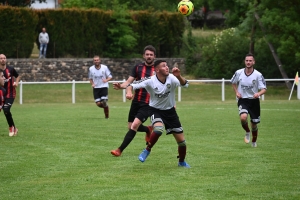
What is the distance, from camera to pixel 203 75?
48312 mm

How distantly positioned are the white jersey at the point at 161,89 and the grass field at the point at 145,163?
1.06 meters

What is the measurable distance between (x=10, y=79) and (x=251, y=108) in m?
6.09

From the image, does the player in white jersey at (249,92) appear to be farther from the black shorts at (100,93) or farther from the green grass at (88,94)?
the green grass at (88,94)

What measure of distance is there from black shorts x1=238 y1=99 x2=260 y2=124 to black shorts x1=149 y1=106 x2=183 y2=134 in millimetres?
3830

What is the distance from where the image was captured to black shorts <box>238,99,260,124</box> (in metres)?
15.6

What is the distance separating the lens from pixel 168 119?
39.8 ft

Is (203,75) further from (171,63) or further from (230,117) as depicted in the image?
(230,117)

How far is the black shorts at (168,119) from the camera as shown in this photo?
1209 cm

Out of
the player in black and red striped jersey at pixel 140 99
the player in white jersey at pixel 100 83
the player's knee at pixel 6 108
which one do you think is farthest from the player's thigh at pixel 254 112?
the player in white jersey at pixel 100 83

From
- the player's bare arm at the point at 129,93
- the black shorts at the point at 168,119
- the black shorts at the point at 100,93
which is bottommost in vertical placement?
the black shorts at the point at 100,93

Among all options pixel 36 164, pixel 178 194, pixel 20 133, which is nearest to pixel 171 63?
pixel 20 133

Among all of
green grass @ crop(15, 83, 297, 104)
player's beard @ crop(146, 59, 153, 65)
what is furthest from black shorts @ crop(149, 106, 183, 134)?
green grass @ crop(15, 83, 297, 104)

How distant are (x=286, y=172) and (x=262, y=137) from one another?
6.24 metres

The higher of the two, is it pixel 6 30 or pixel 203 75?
pixel 6 30
